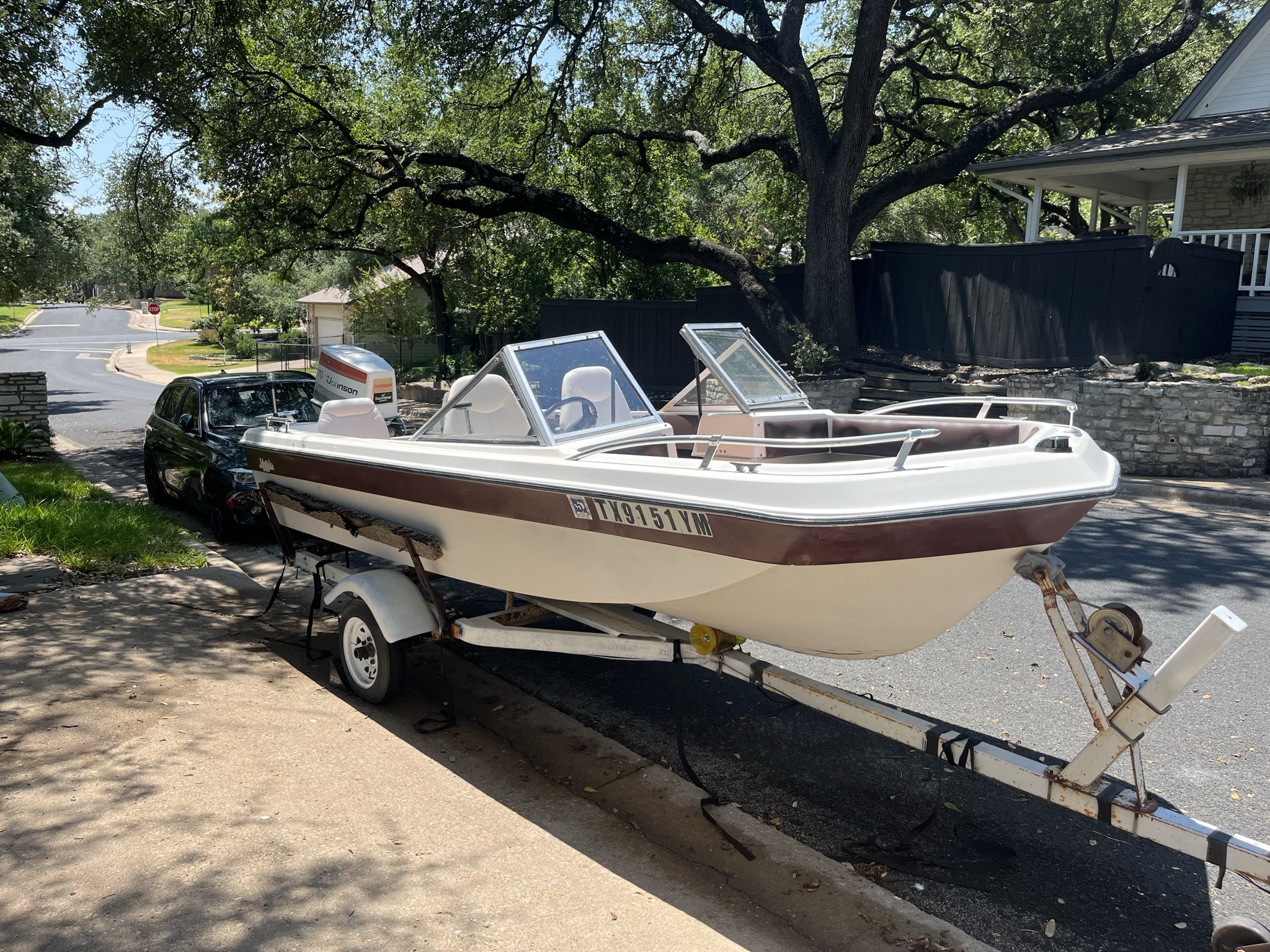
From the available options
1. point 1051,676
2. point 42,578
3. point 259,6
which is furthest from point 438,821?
point 259,6

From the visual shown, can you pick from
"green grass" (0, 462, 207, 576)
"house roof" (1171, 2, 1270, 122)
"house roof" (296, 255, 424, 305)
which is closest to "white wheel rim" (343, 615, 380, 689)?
"green grass" (0, 462, 207, 576)

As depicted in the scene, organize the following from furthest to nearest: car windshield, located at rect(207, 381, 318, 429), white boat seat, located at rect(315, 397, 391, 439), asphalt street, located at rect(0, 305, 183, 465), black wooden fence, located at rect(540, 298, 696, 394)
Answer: black wooden fence, located at rect(540, 298, 696, 394)
asphalt street, located at rect(0, 305, 183, 465)
car windshield, located at rect(207, 381, 318, 429)
white boat seat, located at rect(315, 397, 391, 439)

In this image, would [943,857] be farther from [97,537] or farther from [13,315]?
[13,315]

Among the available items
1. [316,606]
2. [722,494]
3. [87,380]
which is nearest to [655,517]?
[722,494]

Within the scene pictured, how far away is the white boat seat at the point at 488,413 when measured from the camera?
16.1 feet

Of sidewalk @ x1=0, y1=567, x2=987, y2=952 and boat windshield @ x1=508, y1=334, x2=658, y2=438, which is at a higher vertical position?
boat windshield @ x1=508, y1=334, x2=658, y2=438

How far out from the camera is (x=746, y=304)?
62.8ft

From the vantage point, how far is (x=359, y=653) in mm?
5457

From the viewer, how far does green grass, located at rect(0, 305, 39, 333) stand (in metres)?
69.1

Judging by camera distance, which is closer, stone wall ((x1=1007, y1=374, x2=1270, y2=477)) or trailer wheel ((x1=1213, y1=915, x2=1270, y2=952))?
trailer wheel ((x1=1213, y1=915, x2=1270, y2=952))

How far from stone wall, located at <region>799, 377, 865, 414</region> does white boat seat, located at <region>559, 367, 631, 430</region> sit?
29.4ft

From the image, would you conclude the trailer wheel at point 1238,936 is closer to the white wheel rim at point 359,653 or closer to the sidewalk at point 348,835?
the sidewalk at point 348,835

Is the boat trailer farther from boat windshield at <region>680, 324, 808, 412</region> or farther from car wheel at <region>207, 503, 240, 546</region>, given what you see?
car wheel at <region>207, 503, 240, 546</region>

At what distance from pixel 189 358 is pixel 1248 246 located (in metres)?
41.6
